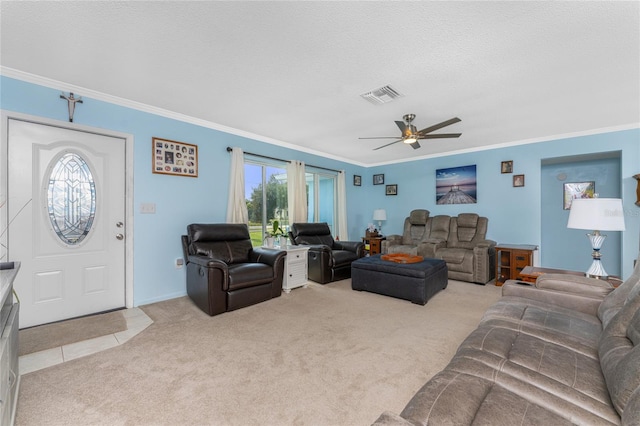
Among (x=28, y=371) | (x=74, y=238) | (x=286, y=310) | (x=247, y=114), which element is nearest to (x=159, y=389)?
(x=28, y=371)

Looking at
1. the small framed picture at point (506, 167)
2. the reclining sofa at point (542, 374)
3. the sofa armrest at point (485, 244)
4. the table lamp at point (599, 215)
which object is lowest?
the reclining sofa at point (542, 374)

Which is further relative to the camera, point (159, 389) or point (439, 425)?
point (159, 389)

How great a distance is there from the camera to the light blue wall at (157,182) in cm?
274

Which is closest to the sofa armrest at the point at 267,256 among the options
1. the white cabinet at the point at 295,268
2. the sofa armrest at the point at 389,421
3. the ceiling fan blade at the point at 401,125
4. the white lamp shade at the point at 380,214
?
the white cabinet at the point at 295,268

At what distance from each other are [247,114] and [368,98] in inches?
62.7

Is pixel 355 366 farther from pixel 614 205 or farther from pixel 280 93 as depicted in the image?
pixel 280 93

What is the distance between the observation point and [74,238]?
2.93 m

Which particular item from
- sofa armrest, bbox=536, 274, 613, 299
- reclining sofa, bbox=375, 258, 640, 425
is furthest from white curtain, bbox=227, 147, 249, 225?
sofa armrest, bbox=536, 274, 613, 299

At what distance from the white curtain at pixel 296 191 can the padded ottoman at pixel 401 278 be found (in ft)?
5.40

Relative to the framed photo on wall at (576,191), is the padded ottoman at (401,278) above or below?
below

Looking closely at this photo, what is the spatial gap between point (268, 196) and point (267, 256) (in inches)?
62.8

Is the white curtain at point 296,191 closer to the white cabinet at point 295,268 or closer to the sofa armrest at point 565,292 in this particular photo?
the white cabinet at point 295,268

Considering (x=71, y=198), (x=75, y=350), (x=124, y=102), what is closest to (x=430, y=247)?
(x=75, y=350)

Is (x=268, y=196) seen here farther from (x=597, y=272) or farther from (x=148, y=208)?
(x=597, y=272)
